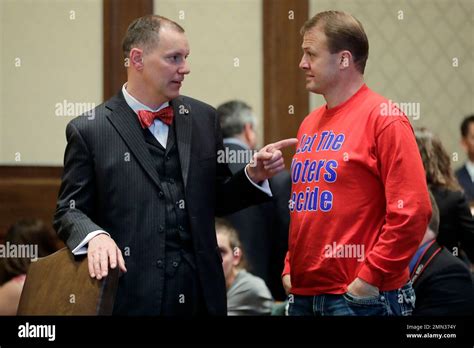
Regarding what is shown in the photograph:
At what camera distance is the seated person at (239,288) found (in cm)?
392

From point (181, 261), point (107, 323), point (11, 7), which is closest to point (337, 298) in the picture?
point (181, 261)

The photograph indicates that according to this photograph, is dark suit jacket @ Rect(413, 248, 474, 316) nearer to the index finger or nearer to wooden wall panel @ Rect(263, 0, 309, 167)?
the index finger

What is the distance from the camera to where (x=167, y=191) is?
2982 mm

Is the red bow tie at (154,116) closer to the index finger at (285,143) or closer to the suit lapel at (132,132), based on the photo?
the suit lapel at (132,132)

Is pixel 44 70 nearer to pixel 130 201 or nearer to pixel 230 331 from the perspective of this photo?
pixel 130 201

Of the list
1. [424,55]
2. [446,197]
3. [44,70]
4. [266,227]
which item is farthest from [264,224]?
[44,70]

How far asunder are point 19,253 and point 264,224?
1.21 meters

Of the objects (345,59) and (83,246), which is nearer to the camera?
(83,246)

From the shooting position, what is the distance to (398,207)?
2773 mm

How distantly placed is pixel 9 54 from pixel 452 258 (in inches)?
121

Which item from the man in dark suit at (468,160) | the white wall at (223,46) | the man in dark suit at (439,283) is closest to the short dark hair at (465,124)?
the man in dark suit at (468,160)

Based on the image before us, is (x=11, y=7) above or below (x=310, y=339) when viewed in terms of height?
above

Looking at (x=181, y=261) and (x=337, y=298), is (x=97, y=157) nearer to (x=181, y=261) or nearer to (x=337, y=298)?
(x=181, y=261)

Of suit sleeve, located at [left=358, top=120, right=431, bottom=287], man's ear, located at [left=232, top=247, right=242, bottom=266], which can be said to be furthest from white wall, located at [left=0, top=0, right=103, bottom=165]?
suit sleeve, located at [left=358, top=120, right=431, bottom=287]
